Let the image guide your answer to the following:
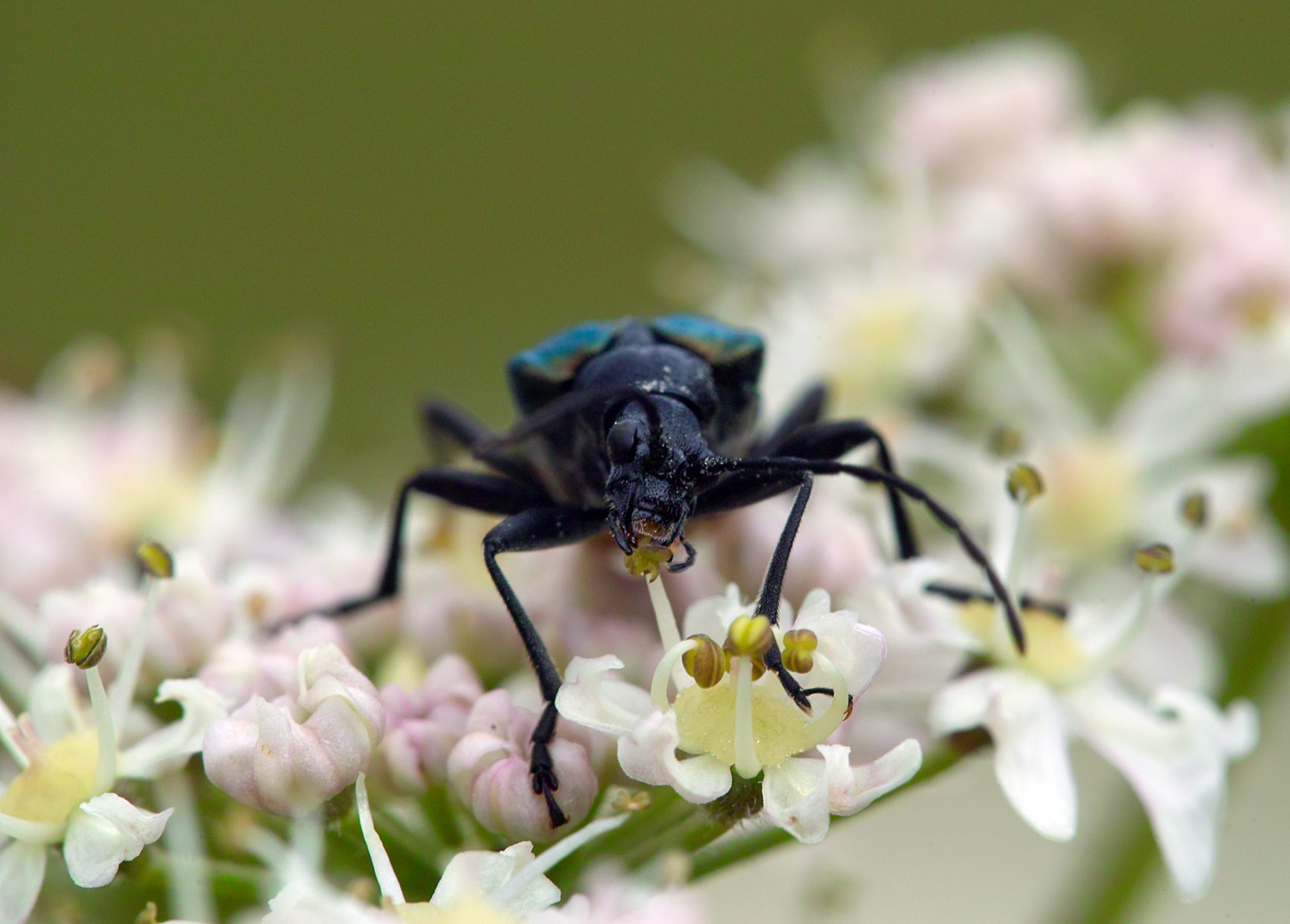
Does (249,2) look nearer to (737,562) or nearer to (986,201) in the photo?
(986,201)

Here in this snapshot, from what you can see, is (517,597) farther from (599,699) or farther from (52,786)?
(52,786)

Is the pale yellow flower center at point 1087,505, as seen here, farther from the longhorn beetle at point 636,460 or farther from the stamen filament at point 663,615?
the stamen filament at point 663,615

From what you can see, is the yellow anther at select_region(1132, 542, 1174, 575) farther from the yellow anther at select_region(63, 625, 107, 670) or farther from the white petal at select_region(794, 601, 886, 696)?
the yellow anther at select_region(63, 625, 107, 670)

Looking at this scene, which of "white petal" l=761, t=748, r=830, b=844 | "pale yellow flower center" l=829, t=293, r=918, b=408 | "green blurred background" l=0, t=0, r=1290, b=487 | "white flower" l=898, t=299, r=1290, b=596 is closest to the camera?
"white petal" l=761, t=748, r=830, b=844

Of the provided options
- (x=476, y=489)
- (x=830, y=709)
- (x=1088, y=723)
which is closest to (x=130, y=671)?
(x=476, y=489)

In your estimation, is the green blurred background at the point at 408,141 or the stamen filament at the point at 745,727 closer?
the stamen filament at the point at 745,727

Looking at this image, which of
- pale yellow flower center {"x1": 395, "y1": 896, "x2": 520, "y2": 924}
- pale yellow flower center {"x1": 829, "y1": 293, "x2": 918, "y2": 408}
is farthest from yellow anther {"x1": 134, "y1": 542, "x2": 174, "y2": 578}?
pale yellow flower center {"x1": 829, "y1": 293, "x2": 918, "y2": 408}

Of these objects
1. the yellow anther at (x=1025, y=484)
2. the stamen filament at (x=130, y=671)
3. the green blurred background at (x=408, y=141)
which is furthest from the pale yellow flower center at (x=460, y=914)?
the green blurred background at (x=408, y=141)
